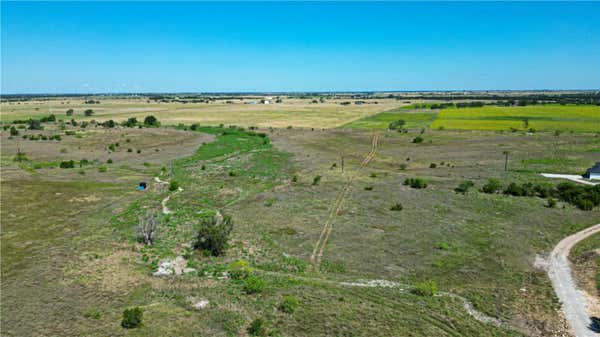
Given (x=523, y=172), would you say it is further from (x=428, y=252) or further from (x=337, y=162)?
(x=428, y=252)

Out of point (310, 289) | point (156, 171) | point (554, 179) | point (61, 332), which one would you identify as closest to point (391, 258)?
point (310, 289)

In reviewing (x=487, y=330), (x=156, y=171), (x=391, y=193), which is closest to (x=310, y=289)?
(x=487, y=330)

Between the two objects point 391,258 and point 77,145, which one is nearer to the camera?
point 391,258

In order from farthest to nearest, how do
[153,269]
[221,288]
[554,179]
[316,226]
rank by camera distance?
[554,179] → [316,226] → [153,269] → [221,288]

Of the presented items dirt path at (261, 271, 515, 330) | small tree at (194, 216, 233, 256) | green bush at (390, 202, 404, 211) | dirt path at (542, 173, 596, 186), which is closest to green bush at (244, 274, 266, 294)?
dirt path at (261, 271, 515, 330)

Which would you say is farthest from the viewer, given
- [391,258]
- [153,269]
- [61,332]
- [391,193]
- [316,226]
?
[391,193]

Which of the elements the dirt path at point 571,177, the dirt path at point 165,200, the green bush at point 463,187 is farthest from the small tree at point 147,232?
the dirt path at point 571,177

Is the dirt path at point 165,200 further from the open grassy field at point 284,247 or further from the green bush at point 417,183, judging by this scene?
the green bush at point 417,183

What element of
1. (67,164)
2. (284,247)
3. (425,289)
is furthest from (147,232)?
(67,164)
